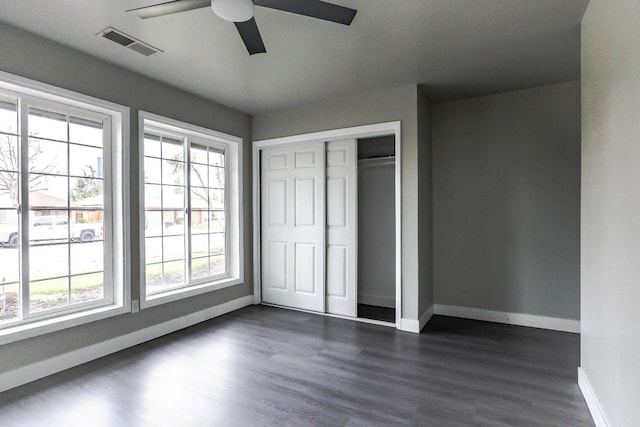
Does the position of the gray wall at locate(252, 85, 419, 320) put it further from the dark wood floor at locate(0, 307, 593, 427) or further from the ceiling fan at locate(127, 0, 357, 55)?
the ceiling fan at locate(127, 0, 357, 55)

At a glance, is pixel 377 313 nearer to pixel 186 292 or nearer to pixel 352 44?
pixel 186 292

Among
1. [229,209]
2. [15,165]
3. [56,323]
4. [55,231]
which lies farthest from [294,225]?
[15,165]

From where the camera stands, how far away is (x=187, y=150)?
3859mm

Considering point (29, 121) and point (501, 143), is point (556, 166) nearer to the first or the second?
point (501, 143)

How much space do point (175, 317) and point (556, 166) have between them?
4.31 meters

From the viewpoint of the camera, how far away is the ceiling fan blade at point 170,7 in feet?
6.25

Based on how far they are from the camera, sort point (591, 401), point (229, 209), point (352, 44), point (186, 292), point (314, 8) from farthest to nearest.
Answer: point (229, 209)
point (186, 292)
point (352, 44)
point (591, 401)
point (314, 8)

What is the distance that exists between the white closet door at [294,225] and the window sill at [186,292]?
0.54m

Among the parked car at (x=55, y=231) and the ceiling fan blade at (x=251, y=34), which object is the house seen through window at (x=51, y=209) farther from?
the ceiling fan blade at (x=251, y=34)

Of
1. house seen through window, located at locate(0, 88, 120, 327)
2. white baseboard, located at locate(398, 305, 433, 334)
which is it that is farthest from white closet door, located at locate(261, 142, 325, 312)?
house seen through window, located at locate(0, 88, 120, 327)

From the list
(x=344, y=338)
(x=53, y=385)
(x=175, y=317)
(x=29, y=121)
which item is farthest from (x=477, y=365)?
(x=29, y=121)

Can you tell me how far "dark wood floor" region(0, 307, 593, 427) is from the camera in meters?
2.03

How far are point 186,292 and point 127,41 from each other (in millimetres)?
2444

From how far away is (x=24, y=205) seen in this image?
2537 mm
